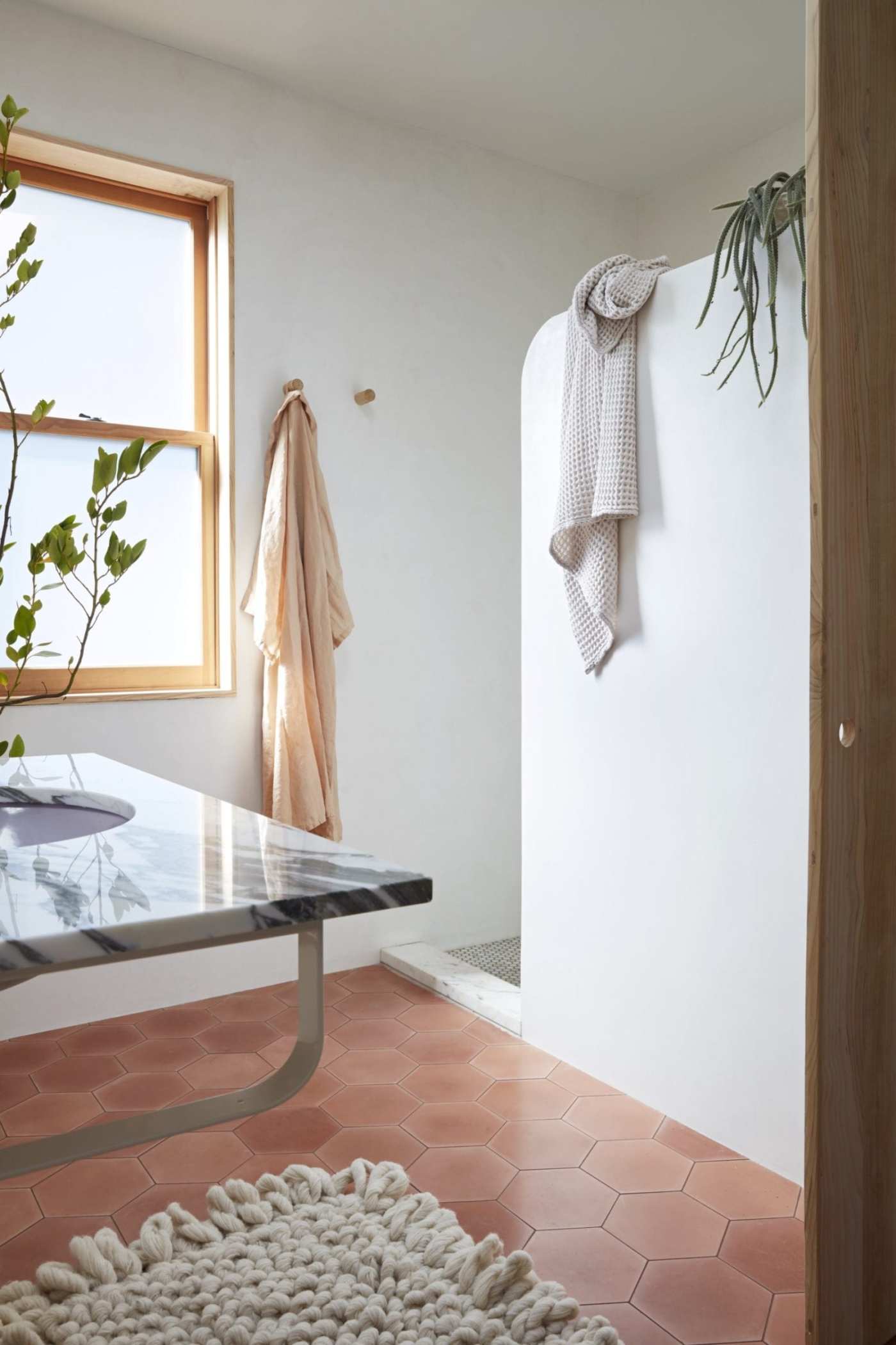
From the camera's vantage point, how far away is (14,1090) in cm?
255

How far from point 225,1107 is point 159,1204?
1.24 metres

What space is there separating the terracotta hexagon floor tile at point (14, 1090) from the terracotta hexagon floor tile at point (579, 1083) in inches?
48.8

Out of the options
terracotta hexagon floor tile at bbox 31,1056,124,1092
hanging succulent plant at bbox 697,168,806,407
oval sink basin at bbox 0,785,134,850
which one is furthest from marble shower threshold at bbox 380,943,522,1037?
oval sink basin at bbox 0,785,134,850

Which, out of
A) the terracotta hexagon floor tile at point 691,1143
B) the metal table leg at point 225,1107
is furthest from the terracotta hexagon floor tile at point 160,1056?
the metal table leg at point 225,1107

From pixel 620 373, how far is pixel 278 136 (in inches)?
61.2

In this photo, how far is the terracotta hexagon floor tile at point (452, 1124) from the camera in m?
2.30

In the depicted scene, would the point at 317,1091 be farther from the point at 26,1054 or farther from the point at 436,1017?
the point at 26,1054

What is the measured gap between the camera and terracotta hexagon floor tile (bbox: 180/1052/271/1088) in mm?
2564

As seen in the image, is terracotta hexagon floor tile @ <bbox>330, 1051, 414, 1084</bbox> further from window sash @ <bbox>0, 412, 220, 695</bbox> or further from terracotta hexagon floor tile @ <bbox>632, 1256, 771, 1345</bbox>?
window sash @ <bbox>0, 412, 220, 695</bbox>

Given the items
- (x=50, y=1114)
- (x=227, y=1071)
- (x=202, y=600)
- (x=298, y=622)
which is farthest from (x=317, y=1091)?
(x=202, y=600)

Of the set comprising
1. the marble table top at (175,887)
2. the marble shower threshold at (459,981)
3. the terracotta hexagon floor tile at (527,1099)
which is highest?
the marble table top at (175,887)

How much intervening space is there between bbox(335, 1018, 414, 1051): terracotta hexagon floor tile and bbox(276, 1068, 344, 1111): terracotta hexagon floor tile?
19 centimetres

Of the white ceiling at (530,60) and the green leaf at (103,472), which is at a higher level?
the white ceiling at (530,60)

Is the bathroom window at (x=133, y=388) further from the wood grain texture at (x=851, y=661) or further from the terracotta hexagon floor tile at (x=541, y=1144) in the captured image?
the wood grain texture at (x=851, y=661)
